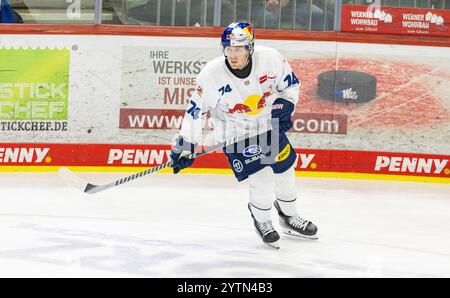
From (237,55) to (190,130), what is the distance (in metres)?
0.44

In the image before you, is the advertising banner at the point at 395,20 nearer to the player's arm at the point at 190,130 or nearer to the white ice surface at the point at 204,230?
the white ice surface at the point at 204,230

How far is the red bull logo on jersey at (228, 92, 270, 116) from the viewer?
4.64 meters

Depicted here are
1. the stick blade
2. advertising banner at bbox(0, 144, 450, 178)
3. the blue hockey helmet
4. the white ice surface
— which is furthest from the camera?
advertising banner at bbox(0, 144, 450, 178)

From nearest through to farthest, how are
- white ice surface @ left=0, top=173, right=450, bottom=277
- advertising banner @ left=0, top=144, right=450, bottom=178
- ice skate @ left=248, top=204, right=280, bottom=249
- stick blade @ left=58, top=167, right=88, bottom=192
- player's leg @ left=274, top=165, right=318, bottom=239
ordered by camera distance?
white ice surface @ left=0, top=173, right=450, bottom=277 < ice skate @ left=248, top=204, right=280, bottom=249 < player's leg @ left=274, top=165, right=318, bottom=239 < stick blade @ left=58, top=167, right=88, bottom=192 < advertising banner @ left=0, top=144, right=450, bottom=178

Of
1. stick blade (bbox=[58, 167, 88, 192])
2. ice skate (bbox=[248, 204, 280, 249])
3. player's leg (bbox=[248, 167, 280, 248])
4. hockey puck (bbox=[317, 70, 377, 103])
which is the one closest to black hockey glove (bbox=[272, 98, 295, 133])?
player's leg (bbox=[248, 167, 280, 248])

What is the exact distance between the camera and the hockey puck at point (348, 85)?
24.3ft

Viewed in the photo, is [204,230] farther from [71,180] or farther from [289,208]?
[71,180]

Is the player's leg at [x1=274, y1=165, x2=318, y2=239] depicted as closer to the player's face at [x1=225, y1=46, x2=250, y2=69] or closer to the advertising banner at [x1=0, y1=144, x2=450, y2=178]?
the player's face at [x1=225, y1=46, x2=250, y2=69]

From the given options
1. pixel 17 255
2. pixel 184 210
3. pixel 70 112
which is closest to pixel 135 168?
pixel 70 112

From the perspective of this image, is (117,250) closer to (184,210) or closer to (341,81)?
(184,210)

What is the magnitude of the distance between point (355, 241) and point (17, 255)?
1.75 metres

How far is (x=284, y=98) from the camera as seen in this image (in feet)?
15.3

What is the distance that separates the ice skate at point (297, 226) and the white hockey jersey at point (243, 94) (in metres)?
0.53

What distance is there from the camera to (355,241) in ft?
16.1
